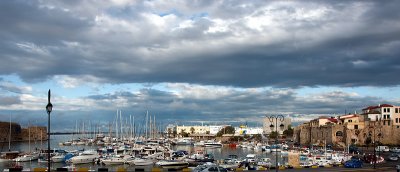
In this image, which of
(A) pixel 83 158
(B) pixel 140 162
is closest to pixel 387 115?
(B) pixel 140 162

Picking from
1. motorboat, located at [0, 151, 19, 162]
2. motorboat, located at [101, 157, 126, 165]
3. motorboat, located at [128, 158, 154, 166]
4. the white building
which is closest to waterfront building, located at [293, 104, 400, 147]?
the white building

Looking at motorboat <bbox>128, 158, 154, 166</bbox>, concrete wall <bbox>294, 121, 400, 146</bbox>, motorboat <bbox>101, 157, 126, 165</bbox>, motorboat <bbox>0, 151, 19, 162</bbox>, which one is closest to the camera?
motorboat <bbox>128, 158, 154, 166</bbox>

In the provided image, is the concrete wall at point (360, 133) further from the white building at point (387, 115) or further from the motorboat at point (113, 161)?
the motorboat at point (113, 161)

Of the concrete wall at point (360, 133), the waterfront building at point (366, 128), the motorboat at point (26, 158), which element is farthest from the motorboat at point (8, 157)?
the concrete wall at point (360, 133)

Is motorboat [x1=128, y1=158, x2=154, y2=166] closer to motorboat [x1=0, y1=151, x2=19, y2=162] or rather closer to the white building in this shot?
motorboat [x1=0, y1=151, x2=19, y2=162]

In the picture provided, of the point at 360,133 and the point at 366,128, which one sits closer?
the point at 360,133

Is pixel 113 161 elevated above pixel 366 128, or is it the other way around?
pixel 366 128

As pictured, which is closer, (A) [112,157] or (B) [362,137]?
(A) [112,157]

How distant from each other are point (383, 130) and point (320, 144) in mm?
19008

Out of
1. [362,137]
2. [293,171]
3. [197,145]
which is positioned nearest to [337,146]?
[362,137]

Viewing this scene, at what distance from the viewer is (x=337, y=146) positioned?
128m

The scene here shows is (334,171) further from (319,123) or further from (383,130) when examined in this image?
(319,123)

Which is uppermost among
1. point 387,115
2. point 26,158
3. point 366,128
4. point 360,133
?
point 387,115

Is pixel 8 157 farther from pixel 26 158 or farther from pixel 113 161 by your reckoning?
pixel 113 161
